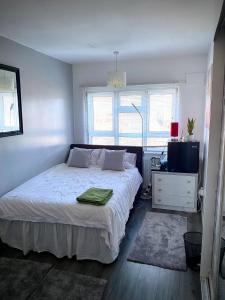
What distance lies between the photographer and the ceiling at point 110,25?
6.90 feet

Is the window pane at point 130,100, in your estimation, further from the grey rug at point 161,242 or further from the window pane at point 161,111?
the grey rug at point 161,242

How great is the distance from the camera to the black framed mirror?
10.0 ft

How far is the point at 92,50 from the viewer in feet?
11.9

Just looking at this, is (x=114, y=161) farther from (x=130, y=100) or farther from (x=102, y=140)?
(x=130, y=100)

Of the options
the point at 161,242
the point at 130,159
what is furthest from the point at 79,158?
the point at 161,242

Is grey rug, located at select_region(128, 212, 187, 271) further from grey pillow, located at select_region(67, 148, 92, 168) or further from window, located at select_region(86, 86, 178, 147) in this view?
window, located at select_region(86, 86, 178, 147)

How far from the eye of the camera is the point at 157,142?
15.1 ft

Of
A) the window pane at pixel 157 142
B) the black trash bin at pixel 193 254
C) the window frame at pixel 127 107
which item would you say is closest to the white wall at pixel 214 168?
the black trash bin at pixel 193 254

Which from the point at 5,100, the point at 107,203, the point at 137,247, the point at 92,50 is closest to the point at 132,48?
the point at 92,50

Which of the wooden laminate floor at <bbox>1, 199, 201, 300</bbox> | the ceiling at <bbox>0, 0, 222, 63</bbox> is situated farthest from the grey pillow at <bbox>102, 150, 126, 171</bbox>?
the ceiling at <bbox>0, 0, 222, 63</bbox>

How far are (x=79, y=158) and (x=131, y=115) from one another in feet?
4.30

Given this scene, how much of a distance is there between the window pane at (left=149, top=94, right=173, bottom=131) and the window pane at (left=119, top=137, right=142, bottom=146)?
1.33 feet

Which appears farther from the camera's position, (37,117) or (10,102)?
(37,117)

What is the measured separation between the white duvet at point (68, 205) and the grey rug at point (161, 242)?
0.30 meters
